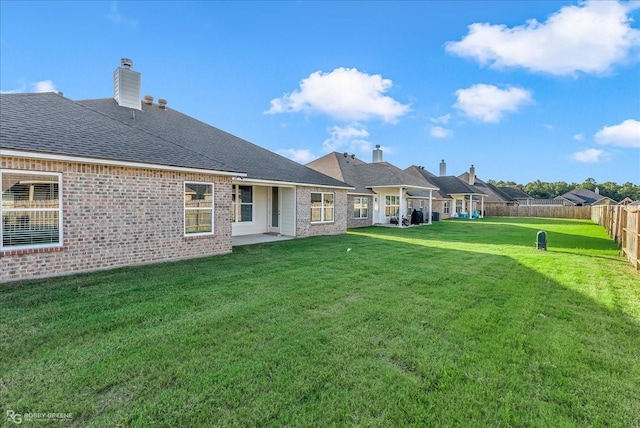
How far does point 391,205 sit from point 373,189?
7.94ft

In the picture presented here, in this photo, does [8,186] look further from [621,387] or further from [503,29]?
[503,29]

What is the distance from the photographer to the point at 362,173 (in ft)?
81.4

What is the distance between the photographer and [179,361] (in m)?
3.43

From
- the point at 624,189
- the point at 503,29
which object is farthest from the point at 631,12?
the point at 624,189

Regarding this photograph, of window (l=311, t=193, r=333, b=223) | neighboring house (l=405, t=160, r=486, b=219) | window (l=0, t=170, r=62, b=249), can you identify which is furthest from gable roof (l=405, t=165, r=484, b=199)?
window (l=0, t=170, r=62, b=249)

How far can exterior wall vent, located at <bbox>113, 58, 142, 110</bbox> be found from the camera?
1365cm

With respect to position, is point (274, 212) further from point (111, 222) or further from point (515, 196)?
point (515, 196)

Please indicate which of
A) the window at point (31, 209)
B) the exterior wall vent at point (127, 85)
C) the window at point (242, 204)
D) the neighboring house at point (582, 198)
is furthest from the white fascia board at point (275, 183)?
the neighboring house at point (582, 198)

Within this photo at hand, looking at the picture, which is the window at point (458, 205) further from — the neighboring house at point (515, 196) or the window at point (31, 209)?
the window at point (31, 209)

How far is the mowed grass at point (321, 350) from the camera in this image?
270 centimetres

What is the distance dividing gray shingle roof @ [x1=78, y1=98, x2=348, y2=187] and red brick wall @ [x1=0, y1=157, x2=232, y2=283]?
3.80 meters

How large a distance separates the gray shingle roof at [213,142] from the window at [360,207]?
16.4 ft

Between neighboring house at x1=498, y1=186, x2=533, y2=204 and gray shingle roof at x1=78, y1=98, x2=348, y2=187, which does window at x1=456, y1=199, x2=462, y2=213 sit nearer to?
neighboring house at x1=498, y1=186, x2=533, y2=204

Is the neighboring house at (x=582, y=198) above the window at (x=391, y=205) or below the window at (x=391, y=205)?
above
